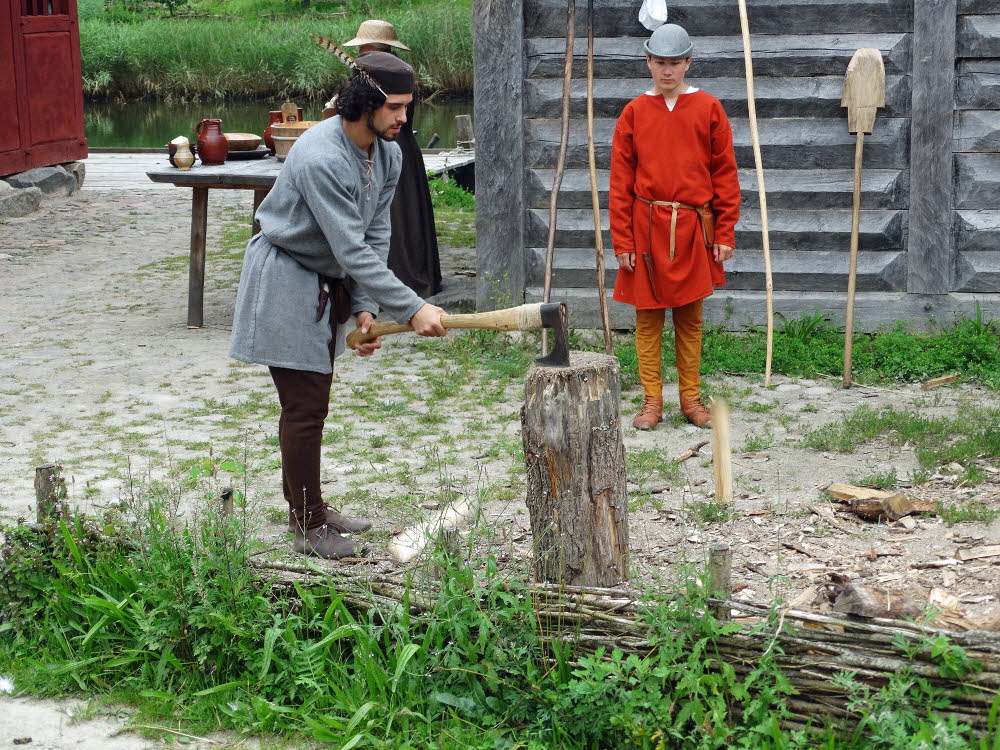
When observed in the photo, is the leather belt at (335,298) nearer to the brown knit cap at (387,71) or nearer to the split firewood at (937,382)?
the brown knit cap at (387,71)

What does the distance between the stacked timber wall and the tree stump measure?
382 cm

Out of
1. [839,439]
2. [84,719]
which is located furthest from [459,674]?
[839,439]

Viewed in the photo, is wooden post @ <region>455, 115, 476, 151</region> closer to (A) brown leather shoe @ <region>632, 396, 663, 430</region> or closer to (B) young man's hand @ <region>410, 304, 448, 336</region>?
(A) brown leather shoe @ <region>632, 396, 663, 430</region>

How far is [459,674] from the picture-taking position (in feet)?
12.0

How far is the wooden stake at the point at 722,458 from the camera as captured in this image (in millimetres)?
4758

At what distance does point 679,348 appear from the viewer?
6289 millimetres

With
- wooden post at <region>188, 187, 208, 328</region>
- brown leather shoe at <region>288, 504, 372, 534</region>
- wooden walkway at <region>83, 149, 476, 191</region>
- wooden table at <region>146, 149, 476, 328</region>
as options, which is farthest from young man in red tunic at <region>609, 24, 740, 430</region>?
wooden walkway at <region>83, 149, 476, 191</region>

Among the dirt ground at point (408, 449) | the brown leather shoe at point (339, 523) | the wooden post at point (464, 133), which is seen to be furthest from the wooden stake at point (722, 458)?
the wooden post at point (464, 133)

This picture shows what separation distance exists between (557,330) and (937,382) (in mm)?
3570

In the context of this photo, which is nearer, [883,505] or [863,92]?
[883,505]

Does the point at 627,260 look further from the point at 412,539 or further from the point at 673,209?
the point at 412,539

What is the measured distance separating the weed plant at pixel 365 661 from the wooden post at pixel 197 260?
419 cm

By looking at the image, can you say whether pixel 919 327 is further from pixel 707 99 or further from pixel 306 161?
pixel 306 161

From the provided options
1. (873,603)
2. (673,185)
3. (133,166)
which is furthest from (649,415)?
(133,166)
